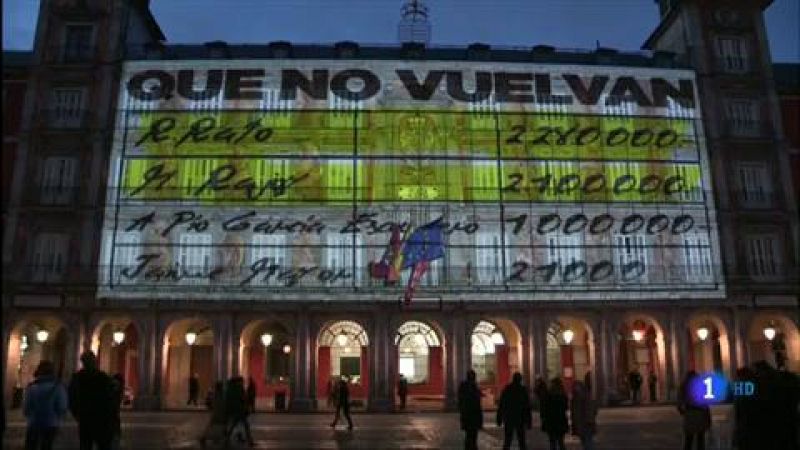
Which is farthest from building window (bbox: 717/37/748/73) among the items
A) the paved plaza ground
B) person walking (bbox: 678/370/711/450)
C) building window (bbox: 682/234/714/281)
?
person walking (bbox: 678/370/711/450)

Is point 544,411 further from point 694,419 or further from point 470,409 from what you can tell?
point 694,419

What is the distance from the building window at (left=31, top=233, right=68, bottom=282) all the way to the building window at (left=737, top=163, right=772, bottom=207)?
3067cm

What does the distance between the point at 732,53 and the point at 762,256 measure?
1046cm

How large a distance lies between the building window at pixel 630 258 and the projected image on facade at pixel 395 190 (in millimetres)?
63

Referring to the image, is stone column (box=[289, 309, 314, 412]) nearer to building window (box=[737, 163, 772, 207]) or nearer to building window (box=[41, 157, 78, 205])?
building window (box=[41, 157, 78, 205])

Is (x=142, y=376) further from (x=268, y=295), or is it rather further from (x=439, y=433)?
(x=439, y=433)

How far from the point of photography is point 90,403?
374 inches

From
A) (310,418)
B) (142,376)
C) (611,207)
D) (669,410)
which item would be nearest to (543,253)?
(611,207)

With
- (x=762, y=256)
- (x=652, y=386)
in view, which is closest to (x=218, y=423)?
(x=652, y=386)

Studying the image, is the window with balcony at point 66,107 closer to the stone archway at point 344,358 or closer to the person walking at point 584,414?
the stone archway at point 344,358

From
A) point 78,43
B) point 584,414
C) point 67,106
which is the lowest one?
point 584,414

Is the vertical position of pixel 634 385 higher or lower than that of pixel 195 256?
lower

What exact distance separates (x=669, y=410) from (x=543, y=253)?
844 cm

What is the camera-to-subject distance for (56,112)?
3516cm
